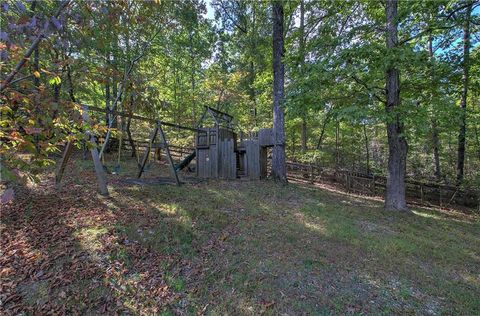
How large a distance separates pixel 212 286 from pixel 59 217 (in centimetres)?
316

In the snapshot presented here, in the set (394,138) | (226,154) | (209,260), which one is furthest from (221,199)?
(394,138)

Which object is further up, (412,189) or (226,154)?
(226,154)

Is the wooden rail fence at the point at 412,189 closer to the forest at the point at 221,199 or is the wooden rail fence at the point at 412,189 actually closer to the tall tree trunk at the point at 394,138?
the forest at the point at 221,199

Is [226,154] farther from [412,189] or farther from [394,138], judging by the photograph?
[412,189]

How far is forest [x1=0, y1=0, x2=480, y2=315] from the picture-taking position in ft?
7.21

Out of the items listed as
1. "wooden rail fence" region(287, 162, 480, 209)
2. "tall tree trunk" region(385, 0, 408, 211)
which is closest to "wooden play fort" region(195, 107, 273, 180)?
"tall tree trunk" region(385, 0, 408, 211)

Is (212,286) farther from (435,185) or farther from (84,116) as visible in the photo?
(435,185)

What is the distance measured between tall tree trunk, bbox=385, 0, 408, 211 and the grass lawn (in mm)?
1824

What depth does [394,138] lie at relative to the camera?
7.60m

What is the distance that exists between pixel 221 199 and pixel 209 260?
2.91 meters

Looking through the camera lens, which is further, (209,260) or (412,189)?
(412,189)

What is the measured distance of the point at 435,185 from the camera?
11.9 meters

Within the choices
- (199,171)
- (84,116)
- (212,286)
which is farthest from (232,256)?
(199,171)

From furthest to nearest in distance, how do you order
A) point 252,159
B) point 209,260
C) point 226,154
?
point 252,159 < point 226,154 < point 209,260
